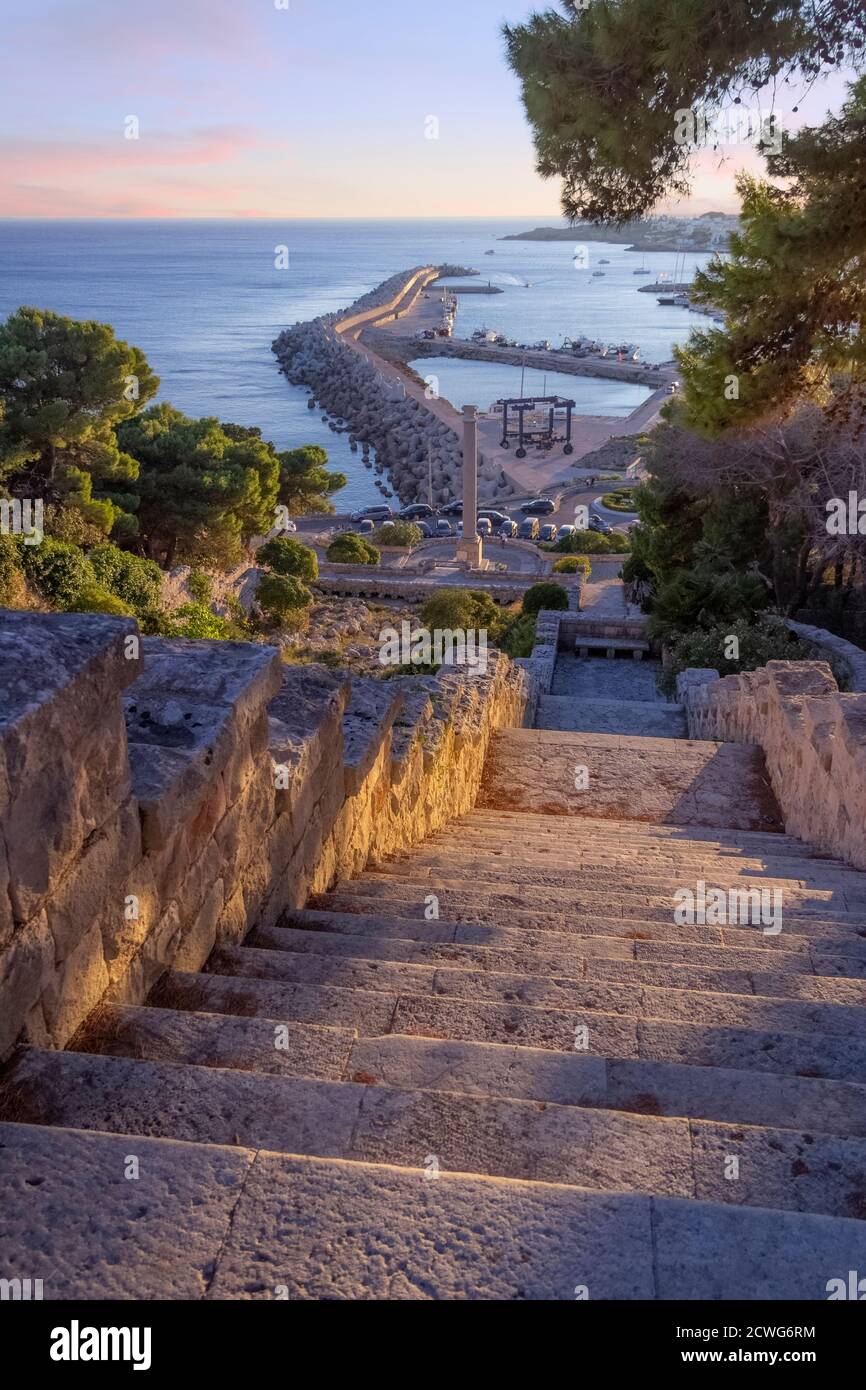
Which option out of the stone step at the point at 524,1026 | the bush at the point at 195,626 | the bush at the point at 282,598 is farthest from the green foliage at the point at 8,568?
the stone step at the point at 524,1026

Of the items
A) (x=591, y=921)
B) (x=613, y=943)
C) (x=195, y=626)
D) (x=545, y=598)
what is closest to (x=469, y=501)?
(x=545, y=598)

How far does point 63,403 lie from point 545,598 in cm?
1239

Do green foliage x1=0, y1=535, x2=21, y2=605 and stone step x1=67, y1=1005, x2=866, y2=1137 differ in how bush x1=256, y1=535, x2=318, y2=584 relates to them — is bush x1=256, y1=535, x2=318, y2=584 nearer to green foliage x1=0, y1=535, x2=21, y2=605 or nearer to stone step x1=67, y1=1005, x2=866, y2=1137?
green foliage x1=0, y1=535, x2=21, y2=605

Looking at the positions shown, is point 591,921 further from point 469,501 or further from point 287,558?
point 469,501

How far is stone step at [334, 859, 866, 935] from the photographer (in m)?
4.52

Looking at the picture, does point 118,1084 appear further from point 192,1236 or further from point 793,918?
point 793,918

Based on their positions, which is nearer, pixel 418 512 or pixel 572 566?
pixel 572 566

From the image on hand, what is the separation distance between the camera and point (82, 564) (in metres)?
20.0

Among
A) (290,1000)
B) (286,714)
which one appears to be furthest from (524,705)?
(290,1000)

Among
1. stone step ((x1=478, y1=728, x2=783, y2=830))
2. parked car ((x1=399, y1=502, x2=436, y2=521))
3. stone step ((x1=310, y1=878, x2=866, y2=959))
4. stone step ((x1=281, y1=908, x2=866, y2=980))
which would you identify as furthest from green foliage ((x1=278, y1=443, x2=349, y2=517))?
stone step ((x1=281, y1=908, x2=866, y2=980))

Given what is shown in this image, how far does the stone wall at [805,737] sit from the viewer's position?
6.06 m

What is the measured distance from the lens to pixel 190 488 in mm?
28094

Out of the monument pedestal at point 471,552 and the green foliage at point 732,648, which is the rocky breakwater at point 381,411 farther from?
the green foliage at point 732,648
